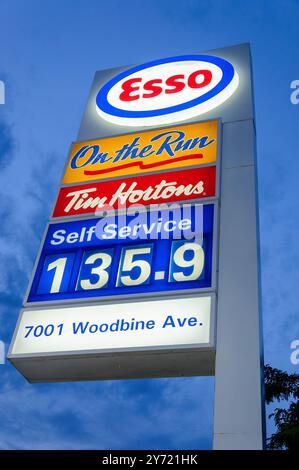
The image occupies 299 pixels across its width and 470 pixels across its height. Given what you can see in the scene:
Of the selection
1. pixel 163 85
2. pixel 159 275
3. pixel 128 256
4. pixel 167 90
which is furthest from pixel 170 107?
pixel 159 275

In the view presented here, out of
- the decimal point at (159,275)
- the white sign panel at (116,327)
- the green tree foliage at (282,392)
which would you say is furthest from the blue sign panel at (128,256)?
the green tree foliage at (282,392)

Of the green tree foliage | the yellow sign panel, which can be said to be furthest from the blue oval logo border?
the green tree foliage

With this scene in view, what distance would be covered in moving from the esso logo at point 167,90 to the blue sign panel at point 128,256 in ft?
9.72

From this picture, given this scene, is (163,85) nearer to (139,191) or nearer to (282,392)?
(139,191)

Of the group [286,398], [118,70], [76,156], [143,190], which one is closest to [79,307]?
[143,190]

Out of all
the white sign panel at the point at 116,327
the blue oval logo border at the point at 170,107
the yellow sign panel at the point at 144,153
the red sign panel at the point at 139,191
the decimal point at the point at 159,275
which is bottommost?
the white sign panel at the point at 116,327

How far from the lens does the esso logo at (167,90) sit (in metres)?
9.30

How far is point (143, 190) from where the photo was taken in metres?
7.61

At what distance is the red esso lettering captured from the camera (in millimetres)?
9938

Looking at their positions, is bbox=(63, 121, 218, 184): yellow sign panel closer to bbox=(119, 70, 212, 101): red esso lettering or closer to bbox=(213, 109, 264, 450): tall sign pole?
bbox=(213, 109, 264, 450): tall sign pole

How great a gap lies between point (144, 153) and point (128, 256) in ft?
8.13

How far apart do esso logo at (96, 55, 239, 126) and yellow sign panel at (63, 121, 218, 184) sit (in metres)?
0.69

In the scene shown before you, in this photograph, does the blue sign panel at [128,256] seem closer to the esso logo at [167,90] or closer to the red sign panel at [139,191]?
the red sign panel at [139,191]

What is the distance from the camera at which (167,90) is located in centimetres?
1002
